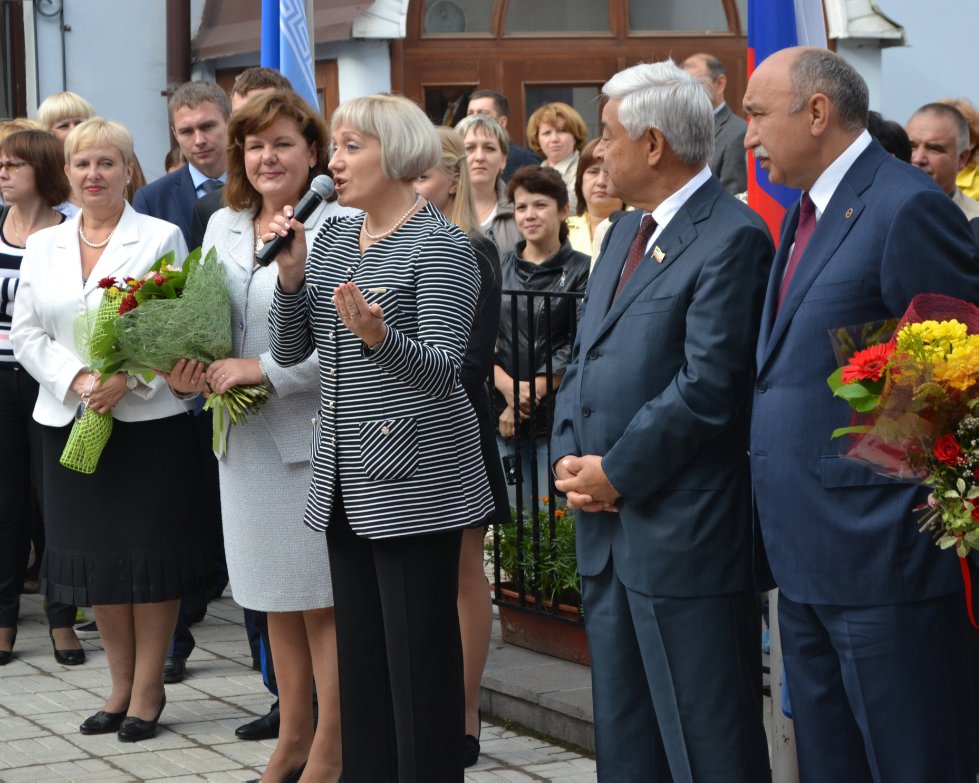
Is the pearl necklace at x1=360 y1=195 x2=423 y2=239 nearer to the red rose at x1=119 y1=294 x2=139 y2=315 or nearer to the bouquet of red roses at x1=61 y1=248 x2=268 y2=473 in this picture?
the bouquet of red roses at x1=61 y1=248 x2=268 y2=473

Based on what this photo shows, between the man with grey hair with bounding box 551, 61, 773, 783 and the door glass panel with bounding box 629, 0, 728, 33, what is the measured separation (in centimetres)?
931

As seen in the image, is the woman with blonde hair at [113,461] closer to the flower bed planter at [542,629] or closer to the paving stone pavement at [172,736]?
the paving stone pavement at [172,736]

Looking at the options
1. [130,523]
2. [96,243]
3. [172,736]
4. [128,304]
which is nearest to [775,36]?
[128,304]

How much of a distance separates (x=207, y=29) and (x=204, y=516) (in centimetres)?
820

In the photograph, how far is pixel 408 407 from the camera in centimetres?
414

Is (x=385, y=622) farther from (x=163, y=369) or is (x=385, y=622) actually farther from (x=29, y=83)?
(x=29, y=83)

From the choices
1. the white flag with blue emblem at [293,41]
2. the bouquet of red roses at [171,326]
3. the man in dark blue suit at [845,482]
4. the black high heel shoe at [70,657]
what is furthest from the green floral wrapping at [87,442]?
the man in dark blue suit at [845,482]

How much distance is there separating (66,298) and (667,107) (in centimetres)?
291

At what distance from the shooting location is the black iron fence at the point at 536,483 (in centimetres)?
610

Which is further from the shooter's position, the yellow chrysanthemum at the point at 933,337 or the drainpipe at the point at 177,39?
the drainpipe at the point at 177,39

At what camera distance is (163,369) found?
16.4 feet

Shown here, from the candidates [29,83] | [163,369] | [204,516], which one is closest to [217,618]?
[204,516]

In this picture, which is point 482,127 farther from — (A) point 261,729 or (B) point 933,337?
(B) point 933,337

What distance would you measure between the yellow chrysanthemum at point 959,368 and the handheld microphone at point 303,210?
6.42 feet
